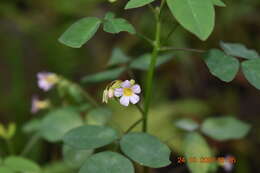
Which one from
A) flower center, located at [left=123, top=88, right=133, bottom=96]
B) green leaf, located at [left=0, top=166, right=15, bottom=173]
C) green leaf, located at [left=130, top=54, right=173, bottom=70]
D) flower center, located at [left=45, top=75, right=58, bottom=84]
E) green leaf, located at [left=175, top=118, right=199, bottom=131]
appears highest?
flower center, located at [left=123, top=88, right=133, bottom=96]

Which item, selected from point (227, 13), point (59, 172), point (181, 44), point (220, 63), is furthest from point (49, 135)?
point (227, 13)

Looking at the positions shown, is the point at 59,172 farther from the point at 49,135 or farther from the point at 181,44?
the point at 181,44

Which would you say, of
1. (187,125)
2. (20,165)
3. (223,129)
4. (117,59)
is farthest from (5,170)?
(223,129)

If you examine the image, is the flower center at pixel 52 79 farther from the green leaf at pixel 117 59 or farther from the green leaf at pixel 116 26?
the green leaf at pixel 116 26

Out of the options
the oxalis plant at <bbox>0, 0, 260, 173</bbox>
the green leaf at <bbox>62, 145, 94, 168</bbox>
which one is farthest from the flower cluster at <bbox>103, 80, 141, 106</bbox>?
the green leaf at <bbox>62, 145, 94, 168</bbox>

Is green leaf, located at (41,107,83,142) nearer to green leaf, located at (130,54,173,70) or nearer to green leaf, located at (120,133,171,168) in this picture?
green leaf, located at (130,54,173,70)

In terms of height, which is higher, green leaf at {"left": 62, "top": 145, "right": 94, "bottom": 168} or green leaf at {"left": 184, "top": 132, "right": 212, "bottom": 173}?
green leaf at {"left": 62, "top": 145, "right": 94, "bottom": 168}

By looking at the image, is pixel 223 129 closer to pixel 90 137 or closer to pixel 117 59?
pixel 117 59
